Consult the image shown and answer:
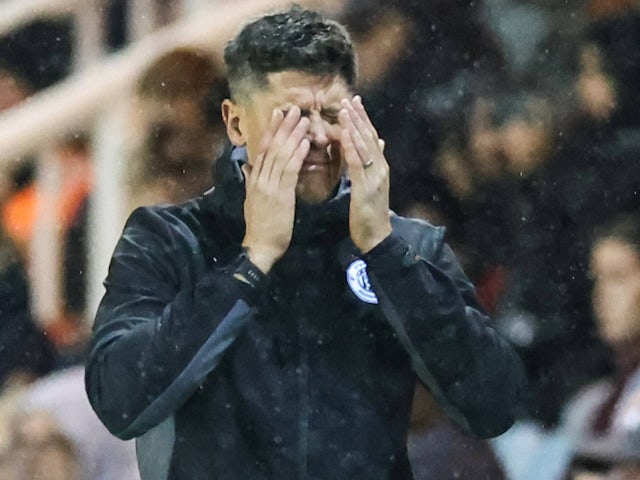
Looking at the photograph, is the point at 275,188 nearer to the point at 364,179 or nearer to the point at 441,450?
the point at 364,179

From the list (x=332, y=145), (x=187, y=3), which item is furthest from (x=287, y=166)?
(x=187, y=3)

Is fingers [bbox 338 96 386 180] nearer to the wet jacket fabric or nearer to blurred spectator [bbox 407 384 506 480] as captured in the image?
the wet jacket fabric

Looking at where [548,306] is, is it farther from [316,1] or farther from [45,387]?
[45,387]

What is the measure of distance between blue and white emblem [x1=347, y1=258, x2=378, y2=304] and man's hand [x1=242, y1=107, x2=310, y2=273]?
0.30ft

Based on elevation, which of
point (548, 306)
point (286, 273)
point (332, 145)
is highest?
point (332, 145)

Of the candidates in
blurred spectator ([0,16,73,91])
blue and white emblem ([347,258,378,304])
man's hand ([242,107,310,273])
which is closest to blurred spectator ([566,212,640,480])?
blue and white emblem ([347,258,378,304])

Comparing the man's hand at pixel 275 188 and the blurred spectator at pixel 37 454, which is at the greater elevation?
the man's hand at pixel 275 188

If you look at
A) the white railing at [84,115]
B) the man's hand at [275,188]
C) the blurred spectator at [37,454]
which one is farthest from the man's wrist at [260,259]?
the blurred spectator at [37,454]

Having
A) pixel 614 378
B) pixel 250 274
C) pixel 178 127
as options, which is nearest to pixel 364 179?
pixel 250 274

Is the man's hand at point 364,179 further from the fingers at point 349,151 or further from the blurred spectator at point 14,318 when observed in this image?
the blurred spectator at point 14,318

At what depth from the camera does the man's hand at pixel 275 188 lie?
2.78ft

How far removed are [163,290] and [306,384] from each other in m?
0.15

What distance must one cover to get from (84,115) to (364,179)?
0.33 meters

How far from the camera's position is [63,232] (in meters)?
1.03
